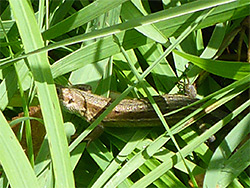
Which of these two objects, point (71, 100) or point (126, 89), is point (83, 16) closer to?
point (126, 89)

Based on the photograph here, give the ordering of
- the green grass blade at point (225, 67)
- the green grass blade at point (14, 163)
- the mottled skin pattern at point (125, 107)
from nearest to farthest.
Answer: the green grass blade at point (14, 163)
the green grass blade at point (225, 67)
the mottled skin pattern at point (125, 107)

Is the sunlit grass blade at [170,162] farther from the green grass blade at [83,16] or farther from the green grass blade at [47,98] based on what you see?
the green grass blade at [83,16]

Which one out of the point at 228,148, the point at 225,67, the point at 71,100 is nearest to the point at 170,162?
the point at 228,148

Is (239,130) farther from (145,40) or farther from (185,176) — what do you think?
(145,40)

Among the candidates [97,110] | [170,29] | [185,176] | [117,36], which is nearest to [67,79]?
[97,110]

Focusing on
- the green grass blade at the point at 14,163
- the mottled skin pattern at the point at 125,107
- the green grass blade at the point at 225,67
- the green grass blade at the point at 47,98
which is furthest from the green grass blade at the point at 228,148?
the green grass blade at the point at 14,163

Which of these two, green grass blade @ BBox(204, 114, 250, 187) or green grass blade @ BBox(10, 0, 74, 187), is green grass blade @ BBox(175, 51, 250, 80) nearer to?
green grass blade @ BBox(204, 114, 250, 187)
